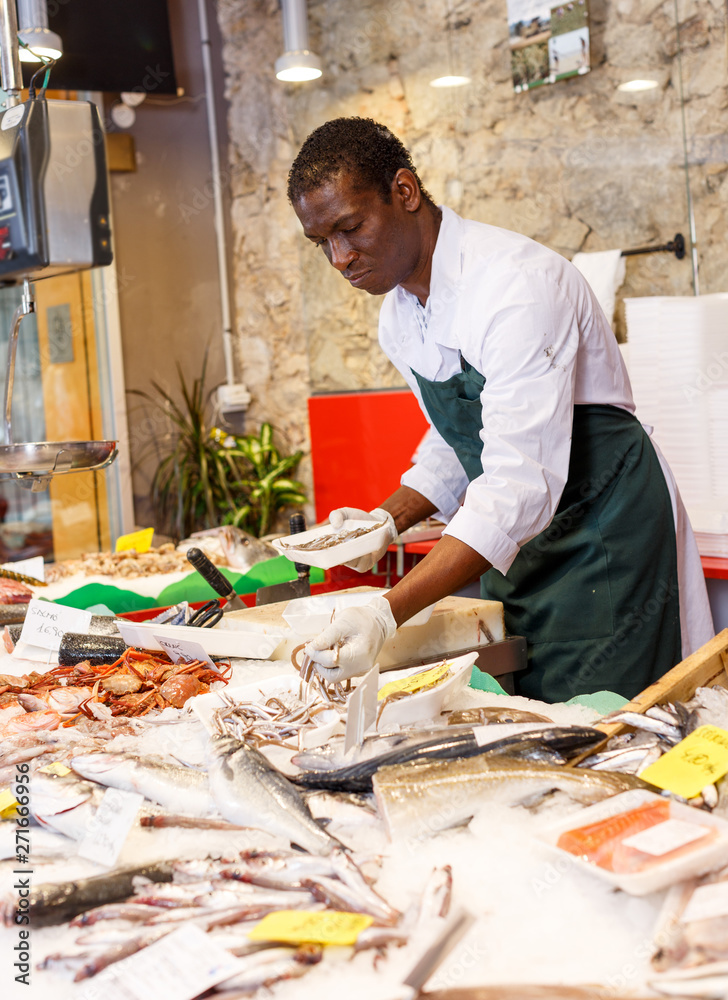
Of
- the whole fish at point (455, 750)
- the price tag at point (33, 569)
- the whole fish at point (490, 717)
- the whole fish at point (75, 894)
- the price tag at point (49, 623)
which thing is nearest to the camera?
the whole fish at point (75, 894)

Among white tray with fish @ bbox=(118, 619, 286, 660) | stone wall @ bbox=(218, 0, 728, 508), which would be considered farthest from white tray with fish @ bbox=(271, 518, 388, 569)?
stone wall @ bbox=(218, 0, 728, 508)

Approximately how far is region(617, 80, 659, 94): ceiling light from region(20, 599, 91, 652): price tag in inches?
114

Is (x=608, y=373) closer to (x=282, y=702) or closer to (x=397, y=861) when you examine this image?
(x=282, y=702)

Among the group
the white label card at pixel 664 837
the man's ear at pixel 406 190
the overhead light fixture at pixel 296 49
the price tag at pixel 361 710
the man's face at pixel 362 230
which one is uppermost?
the overhead light fixture at pixel 296 49

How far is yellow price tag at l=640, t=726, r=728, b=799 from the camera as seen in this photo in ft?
3.39

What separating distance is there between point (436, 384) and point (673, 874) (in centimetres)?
142

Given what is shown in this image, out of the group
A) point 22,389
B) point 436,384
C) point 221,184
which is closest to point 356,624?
point 436,384

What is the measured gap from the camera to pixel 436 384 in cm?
211

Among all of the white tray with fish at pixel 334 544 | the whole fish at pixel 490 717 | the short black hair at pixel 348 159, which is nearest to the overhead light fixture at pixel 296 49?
the short black hair at pixel 348 159

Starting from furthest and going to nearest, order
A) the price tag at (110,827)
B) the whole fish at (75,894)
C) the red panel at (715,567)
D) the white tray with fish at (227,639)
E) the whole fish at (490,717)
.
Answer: the red panel at (715,567) < the white tray with fish at (227,639) < the whole fish at (490,717) < the price tag at (110,827) < the whole fish at (75,894)

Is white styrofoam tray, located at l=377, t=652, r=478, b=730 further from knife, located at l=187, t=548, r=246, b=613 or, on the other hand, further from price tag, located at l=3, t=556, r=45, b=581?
price tag, located at l=3, t=556, r=45, b=581

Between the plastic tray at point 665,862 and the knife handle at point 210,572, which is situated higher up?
the knife handle at point 210,572

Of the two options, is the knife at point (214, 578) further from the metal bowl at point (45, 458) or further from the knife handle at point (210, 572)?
the metal bowl at point (45, 458)

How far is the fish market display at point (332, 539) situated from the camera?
1935mm
